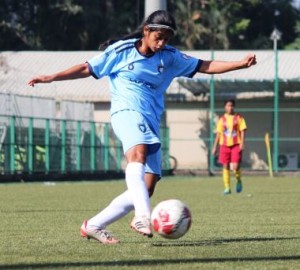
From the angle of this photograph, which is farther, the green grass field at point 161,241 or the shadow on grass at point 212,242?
the shadow on grass at point 212,242

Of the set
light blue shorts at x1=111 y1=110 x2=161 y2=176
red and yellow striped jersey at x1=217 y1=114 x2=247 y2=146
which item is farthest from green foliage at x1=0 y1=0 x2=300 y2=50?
light blue shorts at x1=111 y1=110 x2=161 y2=176

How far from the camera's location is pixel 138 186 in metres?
8.95

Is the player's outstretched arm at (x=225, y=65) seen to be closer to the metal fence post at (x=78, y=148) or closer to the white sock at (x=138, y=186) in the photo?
the white sock at (x=138, y=186)

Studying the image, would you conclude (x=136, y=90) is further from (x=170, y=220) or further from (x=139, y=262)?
(x=139, y=262)

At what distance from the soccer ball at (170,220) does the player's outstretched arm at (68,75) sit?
57.6 inches

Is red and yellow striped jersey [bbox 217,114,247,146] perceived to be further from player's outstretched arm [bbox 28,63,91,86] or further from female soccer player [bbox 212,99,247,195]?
player's outstretched arm [bbox 28,63,91,86]

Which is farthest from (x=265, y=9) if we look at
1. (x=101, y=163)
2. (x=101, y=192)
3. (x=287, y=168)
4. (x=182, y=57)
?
(x=182, y=57)

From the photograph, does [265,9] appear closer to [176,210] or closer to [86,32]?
[86,32]

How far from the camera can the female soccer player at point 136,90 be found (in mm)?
9086

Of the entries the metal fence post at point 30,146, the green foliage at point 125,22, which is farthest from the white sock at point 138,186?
the green foliage at point 125,22

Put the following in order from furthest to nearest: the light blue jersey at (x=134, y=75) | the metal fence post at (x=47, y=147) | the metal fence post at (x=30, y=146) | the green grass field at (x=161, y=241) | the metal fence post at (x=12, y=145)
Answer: the metal fence post at (x=47, y=147), the metal fence post at (x=30, y=146), the metal fence post at (x=12, y=145), the light blue jersey at (x=134, y=75), the green grass field at (x=161, y=241)

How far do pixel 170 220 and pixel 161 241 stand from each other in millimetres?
1185

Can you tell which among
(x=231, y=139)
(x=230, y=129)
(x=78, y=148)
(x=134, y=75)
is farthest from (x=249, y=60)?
(x=78, y=148)

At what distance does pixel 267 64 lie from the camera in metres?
46.8
